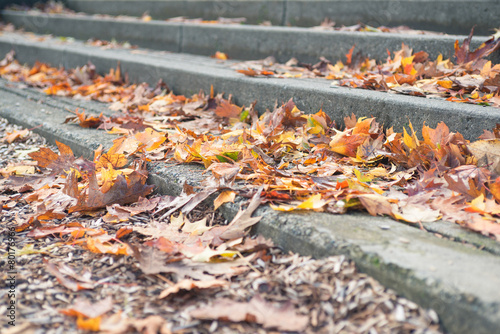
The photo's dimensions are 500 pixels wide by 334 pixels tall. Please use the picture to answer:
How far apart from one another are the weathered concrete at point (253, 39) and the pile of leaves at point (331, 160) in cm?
89

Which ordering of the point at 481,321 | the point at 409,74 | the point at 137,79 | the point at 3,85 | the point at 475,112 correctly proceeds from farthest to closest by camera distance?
the point at 3,85
the point at 137,79
the point at 409,74
the point at 475,112
the point at 481,321

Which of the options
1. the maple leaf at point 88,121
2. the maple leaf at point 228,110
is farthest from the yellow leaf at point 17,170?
the maple leaf at point 228,110

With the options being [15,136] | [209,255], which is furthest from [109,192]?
[15,136]

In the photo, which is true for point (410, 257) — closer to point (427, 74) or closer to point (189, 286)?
point (189, 286)

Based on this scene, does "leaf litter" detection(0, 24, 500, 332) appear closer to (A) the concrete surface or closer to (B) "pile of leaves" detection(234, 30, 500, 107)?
(B) "pile of leaves" detection(234, 30, 500, 107)

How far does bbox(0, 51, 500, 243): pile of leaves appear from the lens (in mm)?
1399

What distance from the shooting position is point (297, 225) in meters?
1.32

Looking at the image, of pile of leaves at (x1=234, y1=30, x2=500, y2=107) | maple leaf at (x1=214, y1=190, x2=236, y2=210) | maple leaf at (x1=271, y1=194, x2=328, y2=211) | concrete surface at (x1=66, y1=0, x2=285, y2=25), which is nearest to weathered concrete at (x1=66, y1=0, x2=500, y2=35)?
concrete surface at (x1=66, y1=0, x2=285, y2=25)

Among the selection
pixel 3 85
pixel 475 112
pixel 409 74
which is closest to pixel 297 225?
pixel 475 112

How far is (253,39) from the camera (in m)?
3.77

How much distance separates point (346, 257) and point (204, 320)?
0.41 metres

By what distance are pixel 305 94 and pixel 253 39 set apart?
1.60 metres

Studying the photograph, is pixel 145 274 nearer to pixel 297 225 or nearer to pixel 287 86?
pixel 297 225

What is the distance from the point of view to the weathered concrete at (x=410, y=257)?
3.16ft
